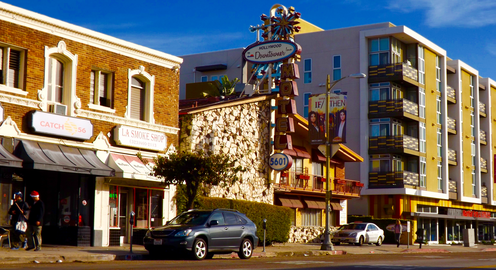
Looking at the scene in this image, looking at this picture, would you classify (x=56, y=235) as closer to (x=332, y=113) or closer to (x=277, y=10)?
(x=332, y=113)

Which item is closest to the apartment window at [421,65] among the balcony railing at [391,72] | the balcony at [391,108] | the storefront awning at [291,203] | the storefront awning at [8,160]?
the balcony railing at [391,72]

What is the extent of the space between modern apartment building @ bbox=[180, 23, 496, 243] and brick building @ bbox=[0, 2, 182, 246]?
2497 cm

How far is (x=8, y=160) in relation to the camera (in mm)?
20641

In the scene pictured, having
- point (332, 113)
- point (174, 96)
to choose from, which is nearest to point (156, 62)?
point (174, 96)

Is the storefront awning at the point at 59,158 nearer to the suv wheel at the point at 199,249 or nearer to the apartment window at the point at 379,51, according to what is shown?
the suv wheel at the point at 199,249

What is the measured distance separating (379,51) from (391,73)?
214cm

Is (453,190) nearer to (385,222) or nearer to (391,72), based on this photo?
(385,222)

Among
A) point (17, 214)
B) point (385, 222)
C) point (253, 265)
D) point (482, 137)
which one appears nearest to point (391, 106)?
point (385, 222)

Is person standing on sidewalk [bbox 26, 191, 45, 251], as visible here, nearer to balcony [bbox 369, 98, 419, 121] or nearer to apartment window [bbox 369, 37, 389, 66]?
balcony [bbox 369, 98, 419, 121]

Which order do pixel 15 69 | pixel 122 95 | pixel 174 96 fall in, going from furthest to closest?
pixel 174 96, pixel 122 95, pixel 15 69

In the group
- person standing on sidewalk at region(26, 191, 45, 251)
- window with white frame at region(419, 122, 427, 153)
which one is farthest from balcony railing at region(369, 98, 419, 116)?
person standing on sidewalk at region(26, 191, 45, 251)

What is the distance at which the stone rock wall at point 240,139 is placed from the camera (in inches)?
1207

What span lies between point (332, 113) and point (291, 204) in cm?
863

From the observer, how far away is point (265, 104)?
36062 millimetres
